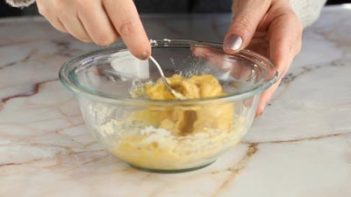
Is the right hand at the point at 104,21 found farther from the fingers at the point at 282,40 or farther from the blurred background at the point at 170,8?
the blurred background at the point at 170,8

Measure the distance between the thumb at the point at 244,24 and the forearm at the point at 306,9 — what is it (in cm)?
21

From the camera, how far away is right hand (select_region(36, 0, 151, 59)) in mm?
655

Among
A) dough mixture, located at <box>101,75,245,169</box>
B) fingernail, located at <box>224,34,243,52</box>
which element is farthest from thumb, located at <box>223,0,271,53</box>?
dough mixture, located at <box>101,75,245,169</box>

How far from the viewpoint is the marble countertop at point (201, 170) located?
0.64m

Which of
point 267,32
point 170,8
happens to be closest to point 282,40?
point 267,32

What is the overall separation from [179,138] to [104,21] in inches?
6.1

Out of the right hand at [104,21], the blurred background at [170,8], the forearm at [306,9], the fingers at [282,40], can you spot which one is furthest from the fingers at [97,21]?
the blurred background at [170,8]

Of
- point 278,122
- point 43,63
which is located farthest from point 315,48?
point 43,63

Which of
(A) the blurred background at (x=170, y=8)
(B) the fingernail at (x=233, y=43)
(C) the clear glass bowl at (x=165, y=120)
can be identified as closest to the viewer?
(C) the clear glass bowl at (x=165, y=120)

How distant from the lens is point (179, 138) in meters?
0.64

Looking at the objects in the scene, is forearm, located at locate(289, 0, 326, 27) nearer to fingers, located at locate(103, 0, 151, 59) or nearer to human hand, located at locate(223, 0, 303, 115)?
human hand, located at locate(223, 0, 303, 115)

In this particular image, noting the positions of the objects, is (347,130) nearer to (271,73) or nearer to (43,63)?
(271,73)

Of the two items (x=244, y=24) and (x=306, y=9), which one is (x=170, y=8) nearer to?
(x=306, y=9)

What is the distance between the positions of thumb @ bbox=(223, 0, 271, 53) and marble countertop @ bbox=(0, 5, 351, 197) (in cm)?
11
